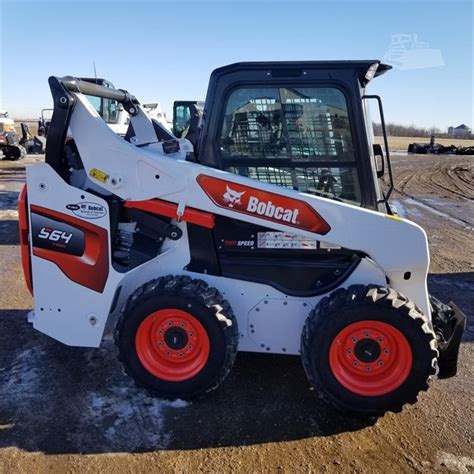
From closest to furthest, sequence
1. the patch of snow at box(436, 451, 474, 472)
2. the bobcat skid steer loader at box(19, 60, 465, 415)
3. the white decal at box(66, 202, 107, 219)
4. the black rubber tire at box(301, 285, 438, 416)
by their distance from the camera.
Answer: the patch of snow at box(436, 451, 474, 472) → the black rubber tire at box(301, 285, 438, 416) → the bobcat skid steer loader at box(19, 60, 465, 415) → the white decal at box(66, 202, 107, 219)

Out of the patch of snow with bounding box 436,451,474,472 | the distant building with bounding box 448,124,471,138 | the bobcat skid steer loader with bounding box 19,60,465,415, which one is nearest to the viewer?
the patch of snow with bounding box 436,451,474,472

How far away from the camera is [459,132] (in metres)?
83.9

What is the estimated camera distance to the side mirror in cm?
387

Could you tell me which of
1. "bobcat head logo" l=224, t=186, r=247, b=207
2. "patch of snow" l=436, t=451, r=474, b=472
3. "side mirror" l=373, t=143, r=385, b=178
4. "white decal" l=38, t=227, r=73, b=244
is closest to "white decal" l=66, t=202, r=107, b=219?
"white decal" l=38, t=227, r=73, b=244

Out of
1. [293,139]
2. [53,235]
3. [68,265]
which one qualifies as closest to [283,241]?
[293,139]

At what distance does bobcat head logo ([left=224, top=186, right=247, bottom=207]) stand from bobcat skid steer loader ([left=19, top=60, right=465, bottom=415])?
10mm

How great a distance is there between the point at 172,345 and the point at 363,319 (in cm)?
140

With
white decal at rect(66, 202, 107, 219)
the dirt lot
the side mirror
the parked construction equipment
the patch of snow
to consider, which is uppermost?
the parked construction equipment

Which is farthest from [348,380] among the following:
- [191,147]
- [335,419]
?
[191,147]

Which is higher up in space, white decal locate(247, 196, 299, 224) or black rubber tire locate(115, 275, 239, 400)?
white decal locate(247, 196, 299, 224)

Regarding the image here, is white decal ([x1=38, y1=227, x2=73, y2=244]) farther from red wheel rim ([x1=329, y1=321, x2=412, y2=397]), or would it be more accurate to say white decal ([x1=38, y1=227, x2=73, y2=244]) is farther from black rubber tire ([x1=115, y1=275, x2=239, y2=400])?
red wheel rim ([x1=329, y1=321, x2=412, y2=397])

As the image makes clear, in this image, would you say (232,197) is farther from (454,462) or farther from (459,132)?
(459,132)

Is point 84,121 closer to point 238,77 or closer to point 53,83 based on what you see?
point 53,83

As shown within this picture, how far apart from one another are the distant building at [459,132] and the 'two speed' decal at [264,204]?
85196 mm
